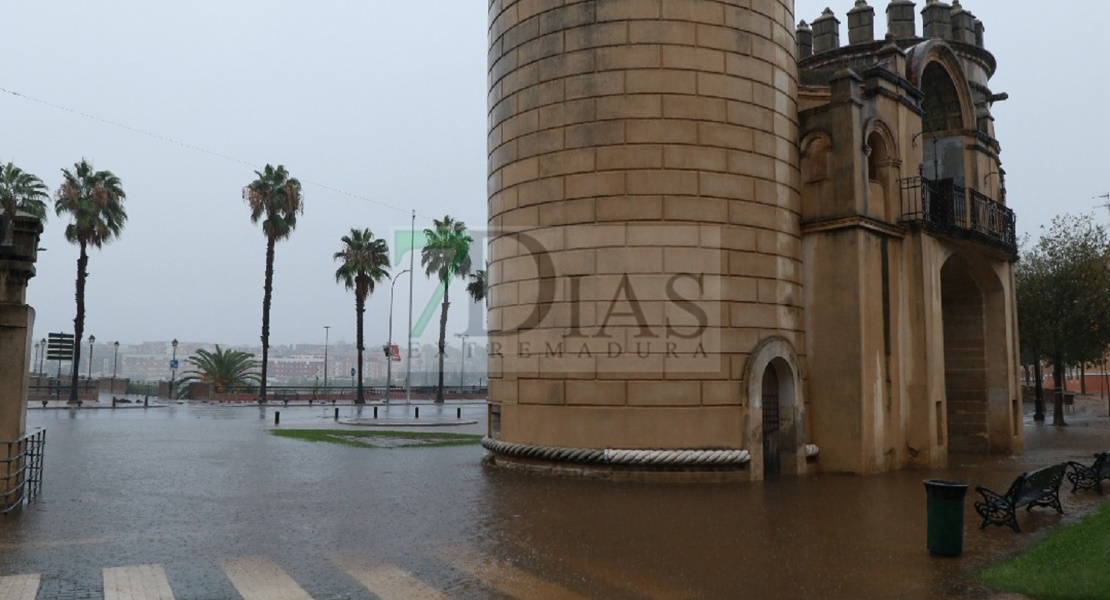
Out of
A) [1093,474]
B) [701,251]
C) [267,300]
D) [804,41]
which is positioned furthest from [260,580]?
[267,300]

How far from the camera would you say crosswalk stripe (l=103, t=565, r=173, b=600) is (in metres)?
7.70

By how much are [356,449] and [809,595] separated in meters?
16.2

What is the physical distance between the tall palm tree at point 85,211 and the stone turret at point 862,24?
149 feet

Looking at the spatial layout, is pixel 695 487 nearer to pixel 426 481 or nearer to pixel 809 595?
pixel 426 481

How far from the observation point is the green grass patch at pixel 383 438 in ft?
77.8

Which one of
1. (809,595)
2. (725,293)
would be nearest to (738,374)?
(725,293)

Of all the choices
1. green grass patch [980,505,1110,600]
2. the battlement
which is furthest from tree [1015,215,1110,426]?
green grass patch [980,505,1110,600]

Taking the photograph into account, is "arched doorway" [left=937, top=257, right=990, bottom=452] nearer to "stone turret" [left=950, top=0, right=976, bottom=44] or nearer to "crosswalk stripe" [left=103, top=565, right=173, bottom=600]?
"stone turret" [left=950, top=0, right=976, bottom=44]

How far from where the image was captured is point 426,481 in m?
15.8

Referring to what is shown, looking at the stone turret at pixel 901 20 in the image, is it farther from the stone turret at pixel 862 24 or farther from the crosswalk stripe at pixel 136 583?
the crosswalk stripe at pixel 136 583

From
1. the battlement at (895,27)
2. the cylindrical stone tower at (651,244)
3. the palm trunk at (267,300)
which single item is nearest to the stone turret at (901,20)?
the battlement at (895,27)

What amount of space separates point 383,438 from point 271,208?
1321 inches

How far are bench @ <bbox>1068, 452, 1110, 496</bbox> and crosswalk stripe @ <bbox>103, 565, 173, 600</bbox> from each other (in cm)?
1465

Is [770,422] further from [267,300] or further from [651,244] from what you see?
[267,300]
